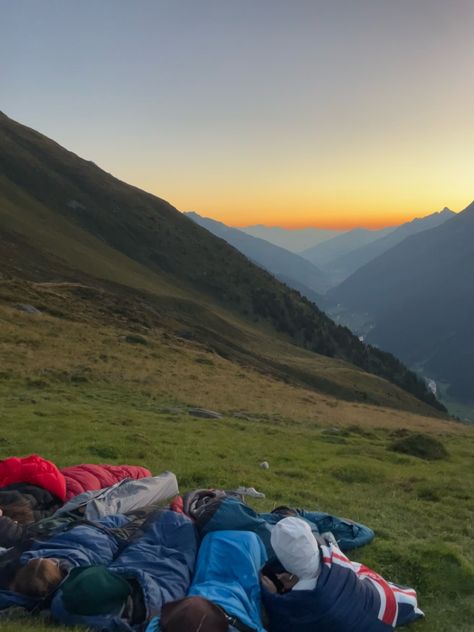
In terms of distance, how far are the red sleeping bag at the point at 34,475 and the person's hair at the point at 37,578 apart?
3.39 meters

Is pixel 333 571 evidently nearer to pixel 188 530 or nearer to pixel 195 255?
pixel 188 530

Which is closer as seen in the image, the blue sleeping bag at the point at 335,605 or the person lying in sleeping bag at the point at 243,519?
the blue sleeping bag at the point at 335,605

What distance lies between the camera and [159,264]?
116438mm

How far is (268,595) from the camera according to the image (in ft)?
23.5

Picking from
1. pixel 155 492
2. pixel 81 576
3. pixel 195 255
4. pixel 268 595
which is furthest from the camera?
pixel 195 255

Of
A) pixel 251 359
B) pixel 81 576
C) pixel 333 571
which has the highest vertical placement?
pixel 333 571

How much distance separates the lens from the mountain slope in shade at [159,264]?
69375 millimetres

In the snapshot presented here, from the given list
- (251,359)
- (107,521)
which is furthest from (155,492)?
(251,359)

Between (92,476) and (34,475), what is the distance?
1370mm

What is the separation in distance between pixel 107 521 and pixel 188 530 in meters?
1.53

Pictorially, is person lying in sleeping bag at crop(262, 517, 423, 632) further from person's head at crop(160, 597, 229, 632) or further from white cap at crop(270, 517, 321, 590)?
person's head at crop(160, 597, 229, 632)

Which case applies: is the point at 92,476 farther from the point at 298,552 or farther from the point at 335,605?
the point at 335,605

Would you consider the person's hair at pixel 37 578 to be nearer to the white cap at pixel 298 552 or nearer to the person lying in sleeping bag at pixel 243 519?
the person lying in sleeping bag at pixel 243 519

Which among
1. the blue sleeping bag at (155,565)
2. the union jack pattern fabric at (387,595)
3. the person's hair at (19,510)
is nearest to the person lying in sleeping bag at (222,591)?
the blue sleeping bag at (155,565)
